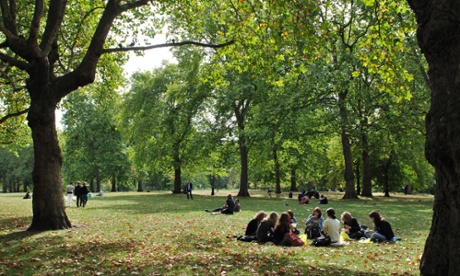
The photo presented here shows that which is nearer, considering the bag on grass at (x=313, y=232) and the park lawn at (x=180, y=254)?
the park lawn at (x=180, y=254)

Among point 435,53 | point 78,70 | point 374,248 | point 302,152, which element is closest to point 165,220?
point 78,70

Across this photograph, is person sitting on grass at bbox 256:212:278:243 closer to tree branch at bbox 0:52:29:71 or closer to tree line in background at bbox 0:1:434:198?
tree line in background at bbox 0:1:434:198

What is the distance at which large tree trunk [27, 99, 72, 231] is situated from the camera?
13797 mm

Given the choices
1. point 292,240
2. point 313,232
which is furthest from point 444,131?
point 313,232

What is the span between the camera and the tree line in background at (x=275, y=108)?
47.6 ft

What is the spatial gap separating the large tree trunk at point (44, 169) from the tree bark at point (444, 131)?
12.3 metres

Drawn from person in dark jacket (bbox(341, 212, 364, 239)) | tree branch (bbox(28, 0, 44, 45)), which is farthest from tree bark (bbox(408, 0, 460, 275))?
tree branch (bbox(28, 0, 44, 45))

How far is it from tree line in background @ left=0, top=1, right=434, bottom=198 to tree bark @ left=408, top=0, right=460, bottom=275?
17.0 feet

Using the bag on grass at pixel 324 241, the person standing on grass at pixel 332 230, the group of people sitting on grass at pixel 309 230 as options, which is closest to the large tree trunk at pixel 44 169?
the group of people sitting on grass at pixel 309 230

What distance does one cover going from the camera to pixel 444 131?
5633 mm

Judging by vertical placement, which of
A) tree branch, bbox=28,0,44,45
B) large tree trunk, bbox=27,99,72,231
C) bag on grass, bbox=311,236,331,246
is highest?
tree branch, bbox=28,0,44,45

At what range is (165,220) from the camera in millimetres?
17906

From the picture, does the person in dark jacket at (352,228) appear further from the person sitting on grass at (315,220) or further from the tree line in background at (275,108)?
the tree line in background at (275,108)

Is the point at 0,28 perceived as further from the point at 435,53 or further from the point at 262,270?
the point at 435,53
